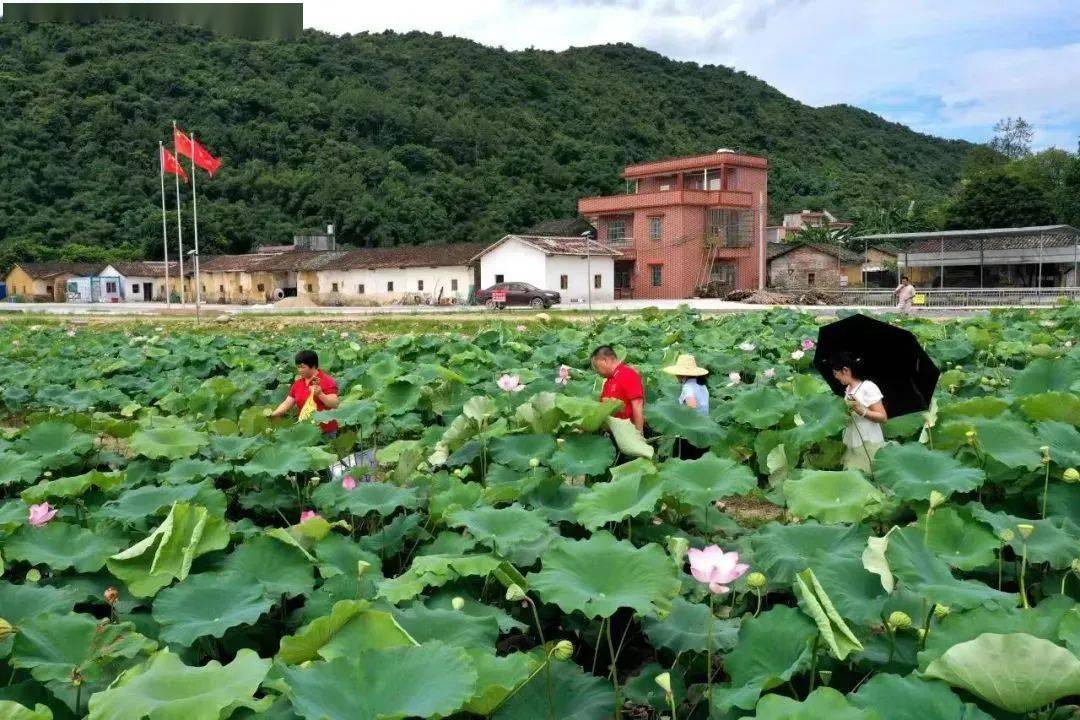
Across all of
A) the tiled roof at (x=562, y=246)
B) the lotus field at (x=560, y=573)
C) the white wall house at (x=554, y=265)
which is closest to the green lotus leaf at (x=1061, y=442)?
the lotus field at (x=560, y=573)

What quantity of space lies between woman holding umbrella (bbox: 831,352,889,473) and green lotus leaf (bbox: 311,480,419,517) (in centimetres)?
216

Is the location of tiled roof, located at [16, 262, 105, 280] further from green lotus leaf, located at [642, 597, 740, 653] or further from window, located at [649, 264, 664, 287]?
green lotus leaf, located at [642, 597, 740, 653]

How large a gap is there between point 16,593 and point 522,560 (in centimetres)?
142

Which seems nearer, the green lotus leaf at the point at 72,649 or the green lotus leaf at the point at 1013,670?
the green lotus leaf at the point at 1013,670

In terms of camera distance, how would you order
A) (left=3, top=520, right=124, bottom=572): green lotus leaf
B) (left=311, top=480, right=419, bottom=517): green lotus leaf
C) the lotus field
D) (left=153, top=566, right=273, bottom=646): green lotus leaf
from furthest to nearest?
(left=311, top=480, right=419, bottom=517): green lotus leaf
(left=3, top=520, right=124, bottom=572): green lotus leaf
(left=153, top=566, right=273, bottom=646): green lotus leaf
the lotus field

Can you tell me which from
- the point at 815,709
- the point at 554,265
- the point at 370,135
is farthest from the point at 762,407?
the point at 370,135

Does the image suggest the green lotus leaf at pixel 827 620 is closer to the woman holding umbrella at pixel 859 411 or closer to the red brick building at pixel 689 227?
the woman holding umbrella at pixel 859 411

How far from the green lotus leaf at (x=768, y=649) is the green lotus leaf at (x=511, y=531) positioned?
0.80 m

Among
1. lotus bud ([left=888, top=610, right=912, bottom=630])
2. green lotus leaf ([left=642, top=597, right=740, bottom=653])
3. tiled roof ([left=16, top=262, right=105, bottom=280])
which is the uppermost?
tiled roof ([left=16, top=262, right=105, bottom=280])

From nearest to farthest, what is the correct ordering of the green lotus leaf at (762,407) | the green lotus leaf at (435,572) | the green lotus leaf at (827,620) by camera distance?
the green lotus leaf at (827,620)
the green lotus leaf at (435,572)
the green lotus leaf at (762,407)

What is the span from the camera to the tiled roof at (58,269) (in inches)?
1853

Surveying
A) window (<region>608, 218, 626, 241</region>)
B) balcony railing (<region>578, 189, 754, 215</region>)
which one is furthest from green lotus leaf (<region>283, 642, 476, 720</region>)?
window (<region>608, 218, 626, 241</region>)

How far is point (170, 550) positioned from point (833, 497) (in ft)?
7.21

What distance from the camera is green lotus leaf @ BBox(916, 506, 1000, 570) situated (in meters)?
2.56
